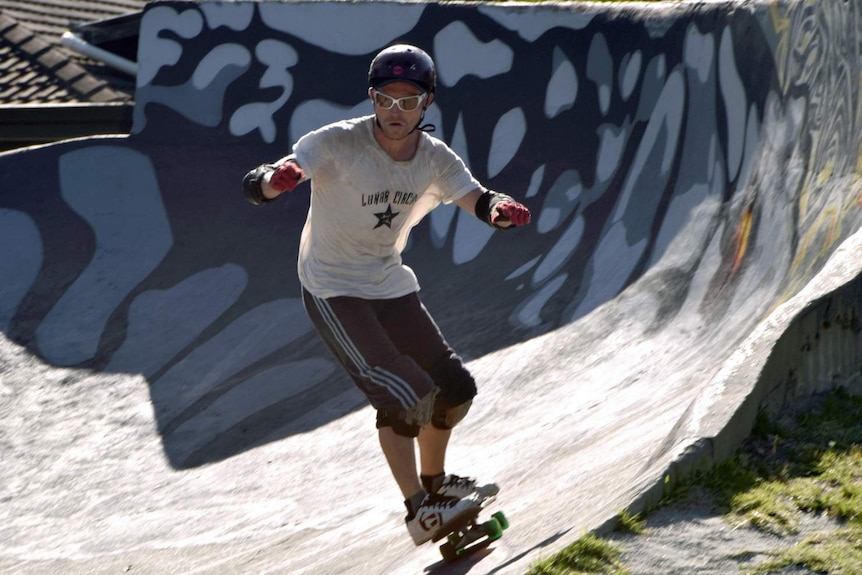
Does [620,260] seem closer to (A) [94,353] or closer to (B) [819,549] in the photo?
(A) [94,353]

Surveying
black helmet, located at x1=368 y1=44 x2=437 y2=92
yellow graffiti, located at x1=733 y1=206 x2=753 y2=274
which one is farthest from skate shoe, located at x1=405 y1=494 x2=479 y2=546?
yellow graffiti, located at x1=733 y1=206 x2=753 y2=274

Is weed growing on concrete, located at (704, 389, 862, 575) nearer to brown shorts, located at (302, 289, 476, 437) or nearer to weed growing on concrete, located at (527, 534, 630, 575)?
weed growing on concrete, located at (527, 534, 630, 575)

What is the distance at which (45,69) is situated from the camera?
12242 mm

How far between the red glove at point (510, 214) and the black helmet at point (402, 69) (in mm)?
494

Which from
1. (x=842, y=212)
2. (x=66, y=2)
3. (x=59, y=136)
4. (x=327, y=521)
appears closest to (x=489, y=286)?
(x=842, y=212)

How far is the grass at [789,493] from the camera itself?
3123mm

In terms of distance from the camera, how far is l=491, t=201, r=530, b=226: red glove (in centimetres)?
394

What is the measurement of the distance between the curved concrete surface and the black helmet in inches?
58.8

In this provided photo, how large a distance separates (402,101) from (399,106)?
0.02m

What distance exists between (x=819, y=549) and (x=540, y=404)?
2.60 meters

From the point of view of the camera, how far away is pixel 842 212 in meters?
6.82

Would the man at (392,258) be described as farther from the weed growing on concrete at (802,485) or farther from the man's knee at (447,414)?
the weed growing on concrete at (802,485)

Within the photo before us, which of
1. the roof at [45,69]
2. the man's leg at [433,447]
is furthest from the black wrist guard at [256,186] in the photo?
the roof at [45,69]

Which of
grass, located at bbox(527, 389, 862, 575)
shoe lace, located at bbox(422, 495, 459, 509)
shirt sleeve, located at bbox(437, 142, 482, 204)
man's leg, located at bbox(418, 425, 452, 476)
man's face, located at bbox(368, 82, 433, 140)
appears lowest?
shoe lace, located at bbox(422, 495, 459, 509)
